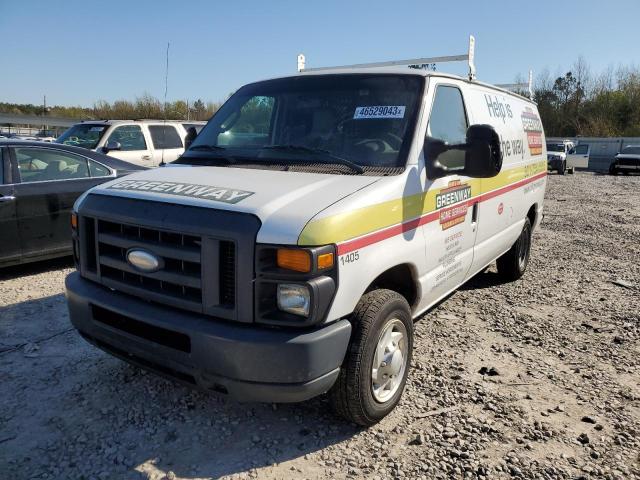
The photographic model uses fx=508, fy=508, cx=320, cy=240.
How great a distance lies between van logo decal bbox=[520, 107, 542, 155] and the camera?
5.91 meters

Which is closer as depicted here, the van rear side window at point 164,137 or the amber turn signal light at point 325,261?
the amber turn signal light at point 325,261

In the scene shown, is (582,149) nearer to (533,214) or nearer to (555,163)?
(555,163)

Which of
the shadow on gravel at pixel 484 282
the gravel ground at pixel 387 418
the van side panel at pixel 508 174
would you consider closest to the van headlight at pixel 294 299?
the gravel ground at pixel 387 418

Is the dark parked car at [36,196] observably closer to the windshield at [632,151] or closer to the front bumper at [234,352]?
the front bumper at [234,352]

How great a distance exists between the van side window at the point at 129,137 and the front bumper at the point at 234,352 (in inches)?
316

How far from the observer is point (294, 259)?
2.49 meters

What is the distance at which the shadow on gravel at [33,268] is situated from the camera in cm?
603

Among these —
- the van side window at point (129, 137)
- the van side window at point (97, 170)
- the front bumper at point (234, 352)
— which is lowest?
the front bumper at point (234, 352)

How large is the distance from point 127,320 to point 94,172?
13.9ft

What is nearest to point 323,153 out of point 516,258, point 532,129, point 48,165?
point 516,258

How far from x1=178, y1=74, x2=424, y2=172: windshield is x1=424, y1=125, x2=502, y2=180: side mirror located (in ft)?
0.74

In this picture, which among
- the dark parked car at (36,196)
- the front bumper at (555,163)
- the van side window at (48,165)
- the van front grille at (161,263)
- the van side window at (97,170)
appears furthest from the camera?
the front bumper at (555,163)

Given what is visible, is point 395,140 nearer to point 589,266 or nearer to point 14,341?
point 14,341

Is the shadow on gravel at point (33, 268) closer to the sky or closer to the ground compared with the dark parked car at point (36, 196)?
closer to the ground
